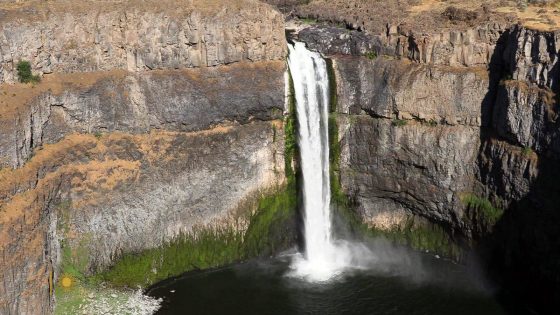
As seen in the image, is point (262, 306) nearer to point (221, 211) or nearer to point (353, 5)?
point (221, 211)

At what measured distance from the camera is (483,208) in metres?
40.9

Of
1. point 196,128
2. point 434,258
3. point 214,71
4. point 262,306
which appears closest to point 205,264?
point 262,306

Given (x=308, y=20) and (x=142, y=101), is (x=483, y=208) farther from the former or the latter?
(x=142, y=101)

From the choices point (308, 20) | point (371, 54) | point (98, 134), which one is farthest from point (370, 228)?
point (98, 134)

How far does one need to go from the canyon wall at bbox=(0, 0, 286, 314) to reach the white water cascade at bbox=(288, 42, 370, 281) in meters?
1.50

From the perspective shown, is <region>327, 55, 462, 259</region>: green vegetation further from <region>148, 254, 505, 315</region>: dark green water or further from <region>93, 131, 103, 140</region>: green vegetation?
<region>93, 131, 103, 140</region>: green vegetation

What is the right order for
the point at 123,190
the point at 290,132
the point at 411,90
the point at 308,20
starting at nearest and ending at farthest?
the point at 123,190
the point at 411,90
the point at 290,132
the point at 308,20

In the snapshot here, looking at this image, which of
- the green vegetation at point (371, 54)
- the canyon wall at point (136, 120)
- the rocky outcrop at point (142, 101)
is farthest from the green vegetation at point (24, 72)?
the green vegetation at point (371, 54)

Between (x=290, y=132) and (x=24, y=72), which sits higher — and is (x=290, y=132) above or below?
below

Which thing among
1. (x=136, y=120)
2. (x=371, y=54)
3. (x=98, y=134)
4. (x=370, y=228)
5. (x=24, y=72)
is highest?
(x=24, y=72)

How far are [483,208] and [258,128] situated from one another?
1547 cm

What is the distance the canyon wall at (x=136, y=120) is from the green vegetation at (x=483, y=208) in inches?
490

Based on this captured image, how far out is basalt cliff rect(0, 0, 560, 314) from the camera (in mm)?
36781

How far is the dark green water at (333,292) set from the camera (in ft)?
122
